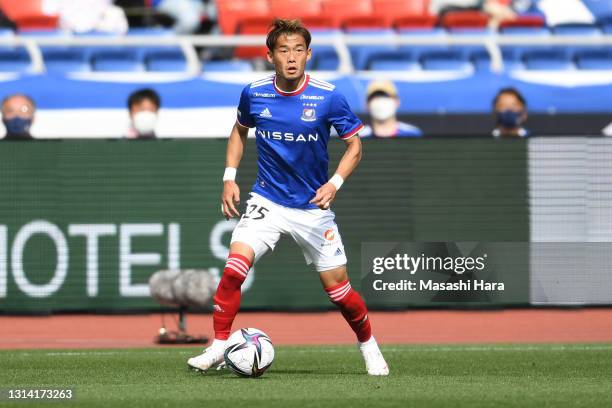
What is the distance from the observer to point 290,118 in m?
9.33

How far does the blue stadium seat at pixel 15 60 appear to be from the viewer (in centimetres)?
1881

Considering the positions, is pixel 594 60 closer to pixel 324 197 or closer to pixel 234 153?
pixel 234 153

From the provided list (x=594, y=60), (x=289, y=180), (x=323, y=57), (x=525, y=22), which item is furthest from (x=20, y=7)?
(x=289, y=180)

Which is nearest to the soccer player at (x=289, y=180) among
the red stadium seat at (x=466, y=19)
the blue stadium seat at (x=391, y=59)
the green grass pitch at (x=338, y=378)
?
the green grass pitch at (x=338, y=378)

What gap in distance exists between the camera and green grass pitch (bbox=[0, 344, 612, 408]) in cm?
795

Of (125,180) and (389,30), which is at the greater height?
(389,30)

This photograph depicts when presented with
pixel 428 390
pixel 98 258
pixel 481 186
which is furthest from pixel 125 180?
pixel 428 390

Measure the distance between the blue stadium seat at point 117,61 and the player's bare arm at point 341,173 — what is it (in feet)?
33.9

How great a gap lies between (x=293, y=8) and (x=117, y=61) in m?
3.23

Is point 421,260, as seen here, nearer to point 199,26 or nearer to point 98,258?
point 98,258

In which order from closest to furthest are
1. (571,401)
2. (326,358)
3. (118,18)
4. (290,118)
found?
(571,401), (290,118), (326,358), (118,18)

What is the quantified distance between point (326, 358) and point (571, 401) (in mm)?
3610

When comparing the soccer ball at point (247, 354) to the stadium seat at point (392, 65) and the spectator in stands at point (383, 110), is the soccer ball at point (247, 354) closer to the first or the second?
the spectator in stands at point (383, 110)

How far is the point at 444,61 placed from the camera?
795 inches
